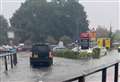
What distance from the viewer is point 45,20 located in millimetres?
86250

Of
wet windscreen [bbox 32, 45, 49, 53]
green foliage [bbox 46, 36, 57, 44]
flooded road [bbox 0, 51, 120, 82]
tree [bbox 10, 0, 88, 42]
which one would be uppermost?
tree [bbox 10, 0, 88, 42]

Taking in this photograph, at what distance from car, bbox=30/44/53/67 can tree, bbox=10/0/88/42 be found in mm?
57471

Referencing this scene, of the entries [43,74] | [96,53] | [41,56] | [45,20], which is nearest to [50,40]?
[45,20]

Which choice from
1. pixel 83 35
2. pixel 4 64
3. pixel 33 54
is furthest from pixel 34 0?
pixel 4 64

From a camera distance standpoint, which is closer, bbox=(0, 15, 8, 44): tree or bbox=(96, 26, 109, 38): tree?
bbox=(0, 15, 8, 44): tree

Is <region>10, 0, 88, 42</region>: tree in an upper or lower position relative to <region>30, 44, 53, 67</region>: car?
upper

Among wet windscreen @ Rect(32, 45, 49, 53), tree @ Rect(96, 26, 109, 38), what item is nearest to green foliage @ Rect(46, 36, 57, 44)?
tree @ Rect(96, 26, 109, 38)

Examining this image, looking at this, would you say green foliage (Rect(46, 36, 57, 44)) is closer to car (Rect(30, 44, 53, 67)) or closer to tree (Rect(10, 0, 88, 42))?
tree (Rect(10, 0, 88, 42))

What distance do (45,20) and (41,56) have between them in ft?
199

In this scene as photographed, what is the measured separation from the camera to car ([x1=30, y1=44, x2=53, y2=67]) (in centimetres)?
2567

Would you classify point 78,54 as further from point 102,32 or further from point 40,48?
point 102,32

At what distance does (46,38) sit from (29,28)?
4.89 metres

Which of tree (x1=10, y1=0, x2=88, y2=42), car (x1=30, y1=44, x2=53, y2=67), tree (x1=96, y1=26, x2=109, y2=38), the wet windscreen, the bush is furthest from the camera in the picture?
tree (x1=96, y1=26, x2=109, y2=38)

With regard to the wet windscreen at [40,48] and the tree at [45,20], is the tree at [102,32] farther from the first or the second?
the wet windscreen at [40,48]
